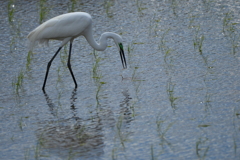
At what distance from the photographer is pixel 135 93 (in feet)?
25.6

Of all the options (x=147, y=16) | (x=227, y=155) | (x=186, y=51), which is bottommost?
(x=227, y=155)

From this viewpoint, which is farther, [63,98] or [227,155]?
[63,98]

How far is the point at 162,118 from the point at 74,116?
126cm

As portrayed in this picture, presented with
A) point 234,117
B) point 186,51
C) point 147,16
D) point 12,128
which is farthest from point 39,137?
point 147,16

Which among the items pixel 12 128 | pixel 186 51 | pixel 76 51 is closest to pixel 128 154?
pixel 12 128

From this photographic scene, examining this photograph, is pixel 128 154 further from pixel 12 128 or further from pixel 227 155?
pixel 12 128

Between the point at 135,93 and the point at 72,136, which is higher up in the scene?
the point at 135,93

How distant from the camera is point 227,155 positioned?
17.3 feet

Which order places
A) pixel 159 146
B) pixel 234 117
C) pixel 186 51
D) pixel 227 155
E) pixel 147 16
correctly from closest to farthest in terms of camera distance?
pixel 227 155, pixel 159 146, pixel 234 117, pixel 186 51, pixel 147 16

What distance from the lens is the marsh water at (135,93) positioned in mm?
5879

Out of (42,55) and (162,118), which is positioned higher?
(42,55)

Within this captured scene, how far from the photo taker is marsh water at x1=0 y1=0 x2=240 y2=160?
19.3 feet

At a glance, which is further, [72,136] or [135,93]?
[135,93]

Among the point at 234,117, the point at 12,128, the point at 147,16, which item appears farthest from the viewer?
the point at 147,16
